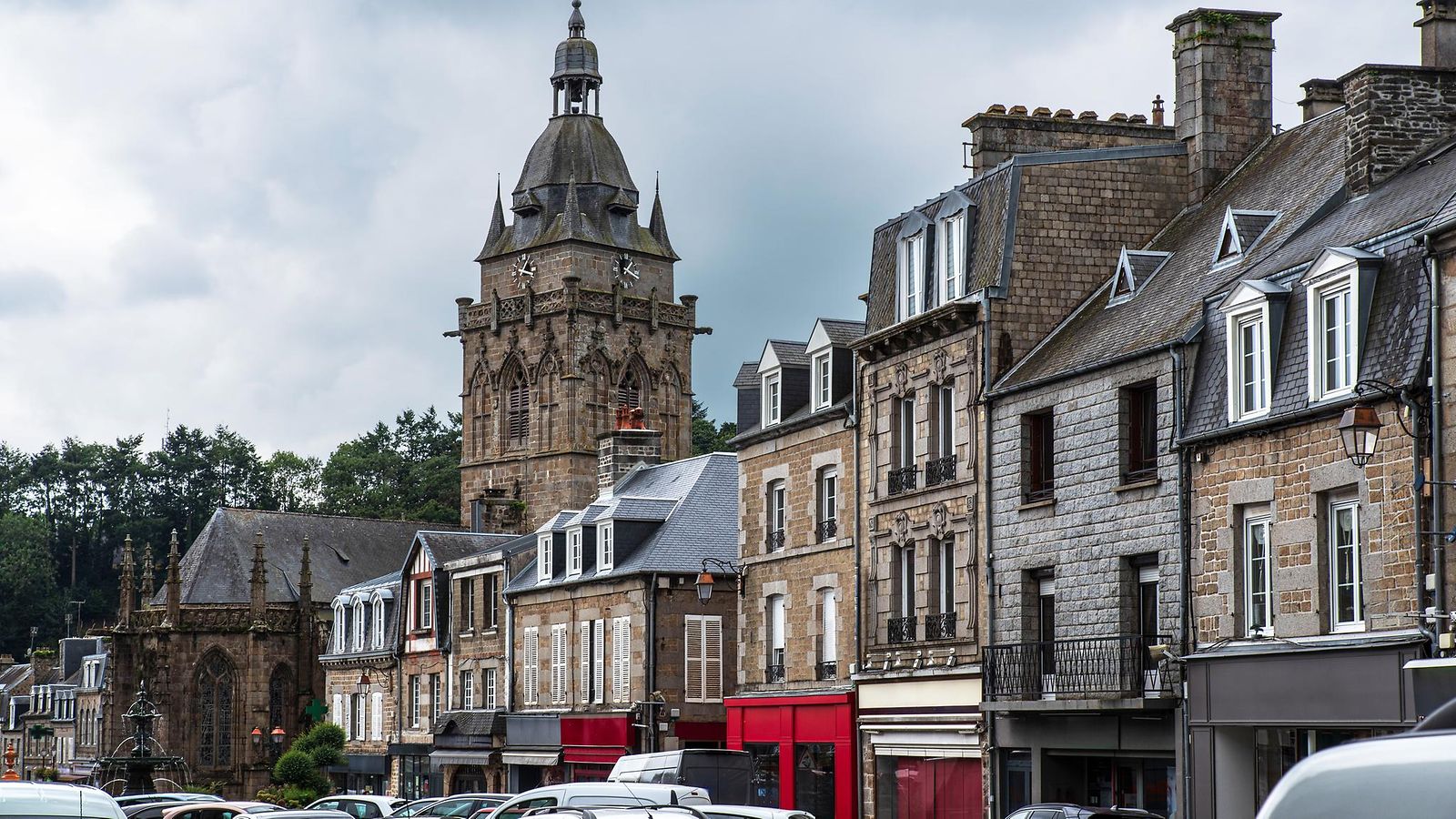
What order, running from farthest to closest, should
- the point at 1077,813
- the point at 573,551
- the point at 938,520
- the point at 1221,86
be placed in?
1. the point at 573,551
2. the point at 938,520
3. the point at 1221,86
4. the point at 1077,813

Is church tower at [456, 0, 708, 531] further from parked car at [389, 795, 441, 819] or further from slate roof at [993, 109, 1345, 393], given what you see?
slate roof at [993, 109, 1345, 393]

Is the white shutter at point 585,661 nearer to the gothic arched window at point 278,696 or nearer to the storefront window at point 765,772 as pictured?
the storefront window at point 765,772

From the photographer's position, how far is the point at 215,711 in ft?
250

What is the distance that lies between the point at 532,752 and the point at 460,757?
4.13 meters

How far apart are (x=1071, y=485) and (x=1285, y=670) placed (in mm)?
6052

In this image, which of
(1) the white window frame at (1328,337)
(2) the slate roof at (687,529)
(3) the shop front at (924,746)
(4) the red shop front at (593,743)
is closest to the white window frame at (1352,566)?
(1) the white window frame at (1328,337)

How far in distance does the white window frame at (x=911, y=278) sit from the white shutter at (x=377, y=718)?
31.8 m

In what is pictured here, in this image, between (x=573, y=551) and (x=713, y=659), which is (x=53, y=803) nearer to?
(x=713, y=659)

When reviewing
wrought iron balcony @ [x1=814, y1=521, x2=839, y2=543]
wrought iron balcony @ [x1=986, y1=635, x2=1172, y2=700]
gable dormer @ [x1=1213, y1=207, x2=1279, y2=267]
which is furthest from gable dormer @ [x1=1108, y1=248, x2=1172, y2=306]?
wrought iron balcony @ [x1=814, y1=521, x2=839, y2=543]

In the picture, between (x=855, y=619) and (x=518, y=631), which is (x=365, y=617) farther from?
(x=855, y=619)

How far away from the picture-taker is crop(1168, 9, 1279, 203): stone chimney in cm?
2988

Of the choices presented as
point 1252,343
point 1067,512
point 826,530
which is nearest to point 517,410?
Result: point 826,530

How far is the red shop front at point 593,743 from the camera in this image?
4306cm

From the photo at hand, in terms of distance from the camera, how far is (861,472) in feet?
111
